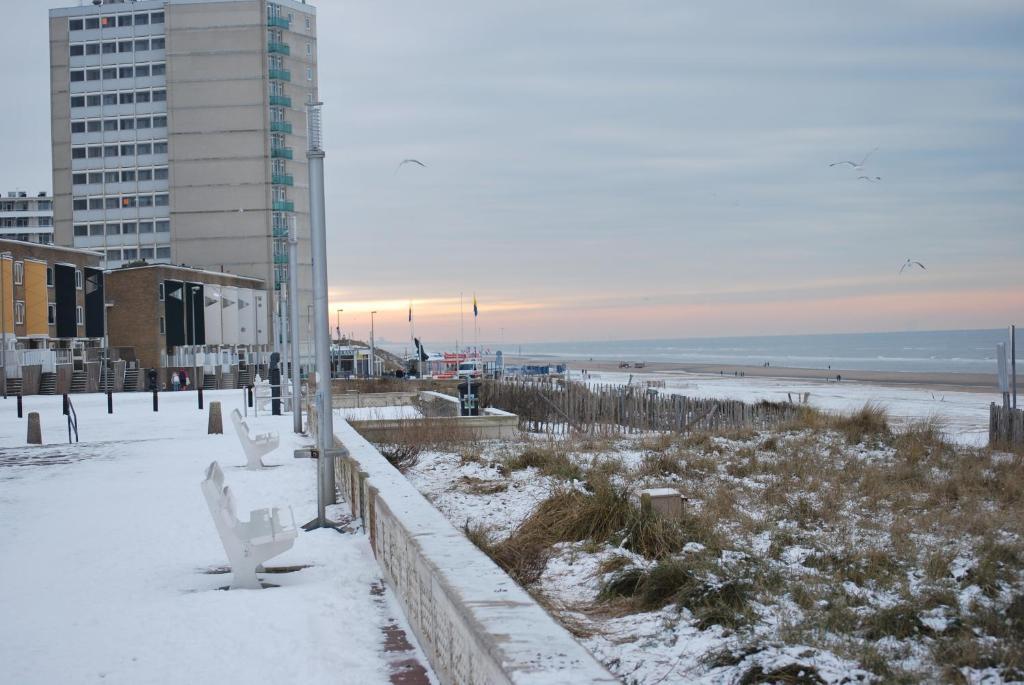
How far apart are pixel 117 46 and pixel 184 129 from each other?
10542 millimetres

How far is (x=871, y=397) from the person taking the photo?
49.9 meters

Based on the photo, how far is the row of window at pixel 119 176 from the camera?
96375 mm

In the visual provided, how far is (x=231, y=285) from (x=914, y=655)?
257 ft

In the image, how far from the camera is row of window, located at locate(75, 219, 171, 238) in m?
96.8

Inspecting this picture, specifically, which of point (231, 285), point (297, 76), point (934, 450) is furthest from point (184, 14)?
point (934, 450)

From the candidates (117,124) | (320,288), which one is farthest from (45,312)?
(320,288)

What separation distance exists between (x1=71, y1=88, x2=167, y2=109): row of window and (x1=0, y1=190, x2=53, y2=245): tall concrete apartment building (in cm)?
7798

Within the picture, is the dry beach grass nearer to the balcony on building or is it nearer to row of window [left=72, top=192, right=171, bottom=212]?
the balcony on building

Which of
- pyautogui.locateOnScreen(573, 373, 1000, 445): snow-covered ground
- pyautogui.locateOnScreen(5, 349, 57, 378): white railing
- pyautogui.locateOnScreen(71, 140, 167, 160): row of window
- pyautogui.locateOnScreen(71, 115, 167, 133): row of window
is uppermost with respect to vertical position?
pyautogui.locateOnScreen(71, 115, 167, 133): row of window

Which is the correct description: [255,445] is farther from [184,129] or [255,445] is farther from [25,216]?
[25,216]

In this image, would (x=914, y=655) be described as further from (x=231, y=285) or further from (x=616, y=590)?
(x=231, y=285)

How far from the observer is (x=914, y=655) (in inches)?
257

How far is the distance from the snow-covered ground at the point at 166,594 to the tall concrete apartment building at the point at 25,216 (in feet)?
557

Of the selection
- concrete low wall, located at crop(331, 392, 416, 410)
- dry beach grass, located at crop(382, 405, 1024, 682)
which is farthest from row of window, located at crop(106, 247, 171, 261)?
dry beach grass, located at crop(382, 405, 1024, 682)
